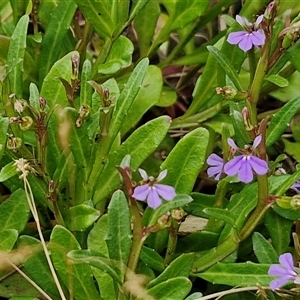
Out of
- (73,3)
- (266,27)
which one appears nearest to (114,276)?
(266,27)

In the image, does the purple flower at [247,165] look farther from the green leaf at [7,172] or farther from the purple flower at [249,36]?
the green leaf at [7,172]

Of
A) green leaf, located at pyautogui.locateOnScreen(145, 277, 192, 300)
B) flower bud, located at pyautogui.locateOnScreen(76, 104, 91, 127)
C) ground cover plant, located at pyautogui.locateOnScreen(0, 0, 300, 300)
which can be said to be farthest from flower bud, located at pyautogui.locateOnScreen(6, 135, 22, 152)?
green leaf, located at pyautogui.locateOnScreen(145, 277, 192, 300)

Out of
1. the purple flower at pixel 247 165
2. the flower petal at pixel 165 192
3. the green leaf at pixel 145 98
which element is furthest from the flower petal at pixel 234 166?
the green leaf at pixel 145 98

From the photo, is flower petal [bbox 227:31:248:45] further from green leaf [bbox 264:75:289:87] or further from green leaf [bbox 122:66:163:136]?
green leaf [bbox 122:66:163:136]

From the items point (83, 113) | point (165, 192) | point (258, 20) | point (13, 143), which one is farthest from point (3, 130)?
point (258, 20)

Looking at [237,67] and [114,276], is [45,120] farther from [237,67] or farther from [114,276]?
[237,67]

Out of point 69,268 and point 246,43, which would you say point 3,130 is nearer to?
point 69,268
